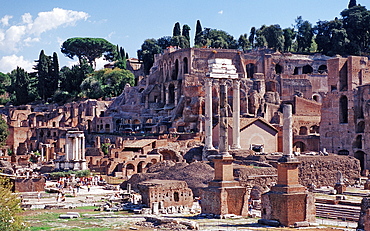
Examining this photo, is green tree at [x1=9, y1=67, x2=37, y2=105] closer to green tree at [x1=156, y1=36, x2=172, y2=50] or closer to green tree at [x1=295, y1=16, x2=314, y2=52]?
green tree at [x1=156, y1=36, x2=172, y2=50]

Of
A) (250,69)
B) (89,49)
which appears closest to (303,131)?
(250,69)

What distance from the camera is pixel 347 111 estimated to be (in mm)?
56781

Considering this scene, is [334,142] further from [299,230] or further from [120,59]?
[120,59]

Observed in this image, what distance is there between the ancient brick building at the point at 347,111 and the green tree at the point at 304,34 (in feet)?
122

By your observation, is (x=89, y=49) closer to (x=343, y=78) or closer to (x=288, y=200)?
(x=343, y=78)

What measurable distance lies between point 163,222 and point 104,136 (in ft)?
149

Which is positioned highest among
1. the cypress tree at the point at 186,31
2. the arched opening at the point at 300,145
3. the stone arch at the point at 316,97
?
the cypress tree at the point at 186,31

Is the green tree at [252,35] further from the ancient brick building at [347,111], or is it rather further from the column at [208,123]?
the column at [208,123]

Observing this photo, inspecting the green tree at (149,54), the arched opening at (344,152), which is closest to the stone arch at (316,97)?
the arched opening at (344,152)

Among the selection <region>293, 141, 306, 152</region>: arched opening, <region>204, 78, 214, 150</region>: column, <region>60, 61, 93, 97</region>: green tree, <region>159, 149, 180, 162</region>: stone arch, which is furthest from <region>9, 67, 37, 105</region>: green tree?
<region>204, 78, 214, 150</region>: column

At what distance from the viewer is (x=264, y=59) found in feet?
260

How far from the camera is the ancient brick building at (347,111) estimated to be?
54188 mm

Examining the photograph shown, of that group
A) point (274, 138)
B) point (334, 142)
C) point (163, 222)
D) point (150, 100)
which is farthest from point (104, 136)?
point (163, 222)

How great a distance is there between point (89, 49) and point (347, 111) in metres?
62.9
